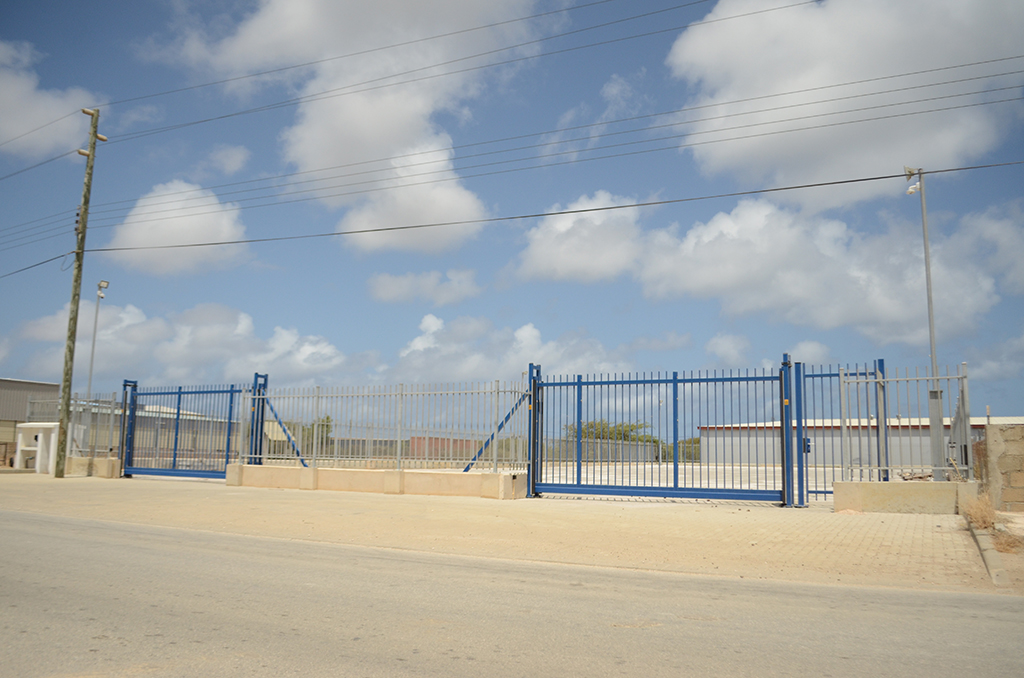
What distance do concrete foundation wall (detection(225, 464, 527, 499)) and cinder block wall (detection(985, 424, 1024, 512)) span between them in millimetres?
8548

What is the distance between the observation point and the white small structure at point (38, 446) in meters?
24.8

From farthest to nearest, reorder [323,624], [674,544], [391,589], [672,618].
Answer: [674,544], [391,589], [672,618], [323,624]

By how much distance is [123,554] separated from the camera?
28.3 feet

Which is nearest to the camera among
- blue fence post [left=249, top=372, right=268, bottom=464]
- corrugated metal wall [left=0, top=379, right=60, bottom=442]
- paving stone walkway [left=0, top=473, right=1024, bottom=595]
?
paving stone walkway [left=0, top=473, right=1024, bottom=595]

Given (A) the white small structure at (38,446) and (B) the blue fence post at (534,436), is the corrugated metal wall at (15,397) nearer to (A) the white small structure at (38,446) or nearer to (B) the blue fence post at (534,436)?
(A) the white small structure at (38,446)

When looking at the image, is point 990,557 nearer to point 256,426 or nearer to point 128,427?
point 256,426

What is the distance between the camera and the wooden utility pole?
2250 centimetres

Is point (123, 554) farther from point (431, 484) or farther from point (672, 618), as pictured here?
point (431, 484)

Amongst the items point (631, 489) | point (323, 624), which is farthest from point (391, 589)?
point (631, 489)

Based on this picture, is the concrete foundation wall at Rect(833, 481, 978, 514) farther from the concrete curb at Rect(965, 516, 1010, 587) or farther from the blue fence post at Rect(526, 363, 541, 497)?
the blue fence post at Rect(526, 363, 541, 497)

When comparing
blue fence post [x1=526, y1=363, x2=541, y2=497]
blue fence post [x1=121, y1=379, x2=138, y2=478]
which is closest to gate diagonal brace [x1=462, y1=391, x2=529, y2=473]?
blue fence post [x1=526, y1=363, x2=541, y2=497]

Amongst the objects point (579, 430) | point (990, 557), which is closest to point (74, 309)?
point (579, 430)

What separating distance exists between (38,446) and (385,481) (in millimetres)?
15692

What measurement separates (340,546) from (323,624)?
4828 mm
